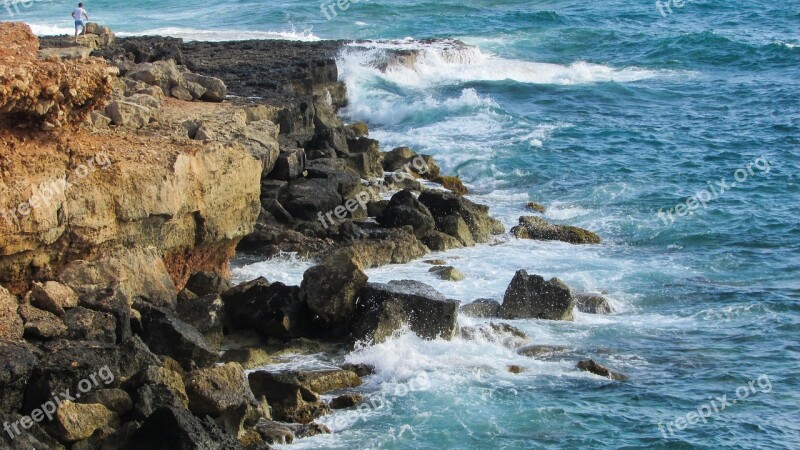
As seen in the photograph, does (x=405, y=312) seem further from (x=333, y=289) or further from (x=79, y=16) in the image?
(x=79, y=16)

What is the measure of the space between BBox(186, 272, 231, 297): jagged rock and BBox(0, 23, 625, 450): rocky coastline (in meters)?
0.03

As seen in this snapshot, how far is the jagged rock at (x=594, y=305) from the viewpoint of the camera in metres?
18.3

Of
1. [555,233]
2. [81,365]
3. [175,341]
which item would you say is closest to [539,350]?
[175,341]

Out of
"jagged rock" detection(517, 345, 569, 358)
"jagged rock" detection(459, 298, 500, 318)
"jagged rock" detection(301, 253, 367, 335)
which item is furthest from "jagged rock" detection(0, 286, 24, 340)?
"jagged rock" detection(459, 298, 500, 318)

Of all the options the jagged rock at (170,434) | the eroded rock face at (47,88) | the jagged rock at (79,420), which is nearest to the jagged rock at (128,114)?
the eroded rock face at (47,88)

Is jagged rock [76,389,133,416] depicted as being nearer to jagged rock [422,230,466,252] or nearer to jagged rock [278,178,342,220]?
jagged rock [278,178,342,220]

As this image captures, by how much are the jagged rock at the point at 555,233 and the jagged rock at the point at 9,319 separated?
477 inches

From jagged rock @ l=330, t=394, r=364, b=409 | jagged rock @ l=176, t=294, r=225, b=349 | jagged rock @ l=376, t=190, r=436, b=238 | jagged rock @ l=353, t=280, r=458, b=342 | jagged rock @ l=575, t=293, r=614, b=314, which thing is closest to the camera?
jagged rock @ l=330, t=394, r=364, b=409

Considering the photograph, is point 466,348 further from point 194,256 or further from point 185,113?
point 185,113

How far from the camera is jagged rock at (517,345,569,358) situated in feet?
52.2

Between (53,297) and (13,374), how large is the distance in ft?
6.58

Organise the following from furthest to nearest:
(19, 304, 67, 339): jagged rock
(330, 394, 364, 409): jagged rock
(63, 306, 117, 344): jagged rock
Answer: (330, 394, 364, 409): jagged rock
(63, 306, 117, 344): jagged rock
(19, 304, 67, 339): jagged rock

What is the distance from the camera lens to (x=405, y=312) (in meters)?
15.7

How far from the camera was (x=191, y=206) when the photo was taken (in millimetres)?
16328
